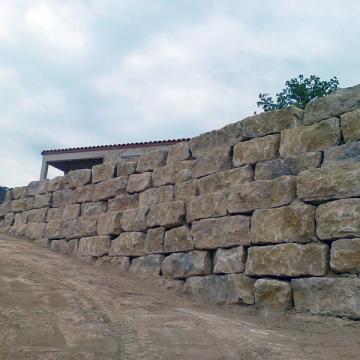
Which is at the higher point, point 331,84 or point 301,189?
point 331,84

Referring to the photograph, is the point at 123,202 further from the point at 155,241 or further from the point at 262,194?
the point at 262,194

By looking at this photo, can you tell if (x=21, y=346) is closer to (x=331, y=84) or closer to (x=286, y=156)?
(x=286, y=156)

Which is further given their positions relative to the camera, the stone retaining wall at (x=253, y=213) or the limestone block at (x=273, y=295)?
the limestone block at (x=273, y=295)

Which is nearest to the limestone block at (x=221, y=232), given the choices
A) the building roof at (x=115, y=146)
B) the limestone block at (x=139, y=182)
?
the limestone block at (x=139, y=182)

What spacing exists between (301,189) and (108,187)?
13.1ft

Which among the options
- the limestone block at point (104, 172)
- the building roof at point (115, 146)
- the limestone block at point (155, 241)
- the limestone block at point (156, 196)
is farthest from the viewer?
the building roof at point (115, 146)

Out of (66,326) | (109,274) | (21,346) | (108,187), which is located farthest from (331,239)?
(108,187)

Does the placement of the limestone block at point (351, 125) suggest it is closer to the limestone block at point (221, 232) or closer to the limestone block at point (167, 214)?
the limestone block at point (221, 232)

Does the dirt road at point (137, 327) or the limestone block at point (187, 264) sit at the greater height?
the limestone block at point (187, 264)

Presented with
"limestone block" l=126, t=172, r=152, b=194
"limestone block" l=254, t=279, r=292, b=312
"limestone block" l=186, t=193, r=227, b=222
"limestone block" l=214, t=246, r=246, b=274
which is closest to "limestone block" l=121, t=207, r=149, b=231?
"limestone block" l=126, t=172, r=152, b=194

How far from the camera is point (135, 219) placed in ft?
22.6

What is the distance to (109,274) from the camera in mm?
6531

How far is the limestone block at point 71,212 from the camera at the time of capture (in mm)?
8224

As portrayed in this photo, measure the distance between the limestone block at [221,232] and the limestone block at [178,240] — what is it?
0.41 ft
